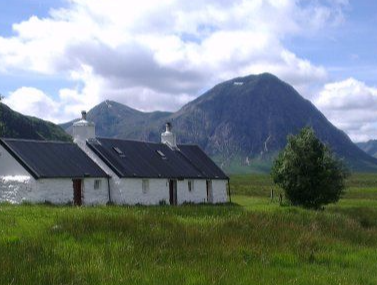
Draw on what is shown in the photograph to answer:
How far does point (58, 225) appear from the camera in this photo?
1565cm

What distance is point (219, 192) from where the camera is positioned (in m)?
57.4

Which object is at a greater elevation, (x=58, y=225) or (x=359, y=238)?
(x=58, y=225)

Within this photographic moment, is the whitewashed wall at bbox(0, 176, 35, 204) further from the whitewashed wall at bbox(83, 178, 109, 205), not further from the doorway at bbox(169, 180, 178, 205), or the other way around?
the doorway at bbox(169, 180, 178, 205)

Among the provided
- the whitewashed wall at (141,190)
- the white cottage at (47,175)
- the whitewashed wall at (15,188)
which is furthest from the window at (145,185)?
the whitewashed wall at (15,188)

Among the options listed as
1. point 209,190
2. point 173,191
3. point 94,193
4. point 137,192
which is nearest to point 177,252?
point 94,193

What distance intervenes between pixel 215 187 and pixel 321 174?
17.4 metres

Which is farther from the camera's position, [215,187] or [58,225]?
[215,187]

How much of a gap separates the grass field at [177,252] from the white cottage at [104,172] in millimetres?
20325

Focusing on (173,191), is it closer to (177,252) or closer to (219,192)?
(219,192)

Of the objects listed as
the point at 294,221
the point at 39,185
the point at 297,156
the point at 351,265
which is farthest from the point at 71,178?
the point at 351,265

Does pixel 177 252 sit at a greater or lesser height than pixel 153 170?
lesser

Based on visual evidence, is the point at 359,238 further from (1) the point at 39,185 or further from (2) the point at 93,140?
(2) the point at 93,140

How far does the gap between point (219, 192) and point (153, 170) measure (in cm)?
1099

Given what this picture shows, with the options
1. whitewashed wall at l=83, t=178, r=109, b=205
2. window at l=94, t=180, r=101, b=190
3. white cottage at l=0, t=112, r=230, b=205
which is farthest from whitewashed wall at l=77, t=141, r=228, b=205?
window at l=94, t=180, r=101, b=190
